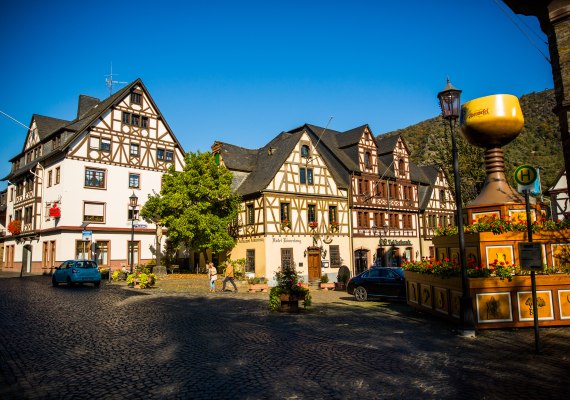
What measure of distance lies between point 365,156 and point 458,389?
33452mm

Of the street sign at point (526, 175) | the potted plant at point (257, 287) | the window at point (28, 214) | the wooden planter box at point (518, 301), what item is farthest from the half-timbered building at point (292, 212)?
the street sign at point (526, 175)

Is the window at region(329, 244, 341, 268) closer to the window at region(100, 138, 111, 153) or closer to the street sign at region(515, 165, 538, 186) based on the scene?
the window at region(100, 138, 111, 153)

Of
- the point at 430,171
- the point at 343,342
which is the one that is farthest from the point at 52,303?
the point at 430,171

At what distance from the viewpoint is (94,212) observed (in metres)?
33.5

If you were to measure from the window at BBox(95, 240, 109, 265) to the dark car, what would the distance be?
22.5 metres

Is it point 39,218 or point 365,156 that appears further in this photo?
point 365,156

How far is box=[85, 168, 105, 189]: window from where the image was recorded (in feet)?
109

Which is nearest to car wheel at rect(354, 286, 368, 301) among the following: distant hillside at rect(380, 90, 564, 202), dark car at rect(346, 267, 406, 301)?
dark car at rect(346, 267, 406, 301)

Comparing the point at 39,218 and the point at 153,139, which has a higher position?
the point at 153,139

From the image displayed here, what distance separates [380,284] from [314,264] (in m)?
13.7

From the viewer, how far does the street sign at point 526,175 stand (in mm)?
8664

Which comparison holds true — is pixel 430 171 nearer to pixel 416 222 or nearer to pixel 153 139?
pixel 416 222

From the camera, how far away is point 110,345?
9.25 m

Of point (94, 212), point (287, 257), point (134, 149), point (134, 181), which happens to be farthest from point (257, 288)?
point (134, 149)
